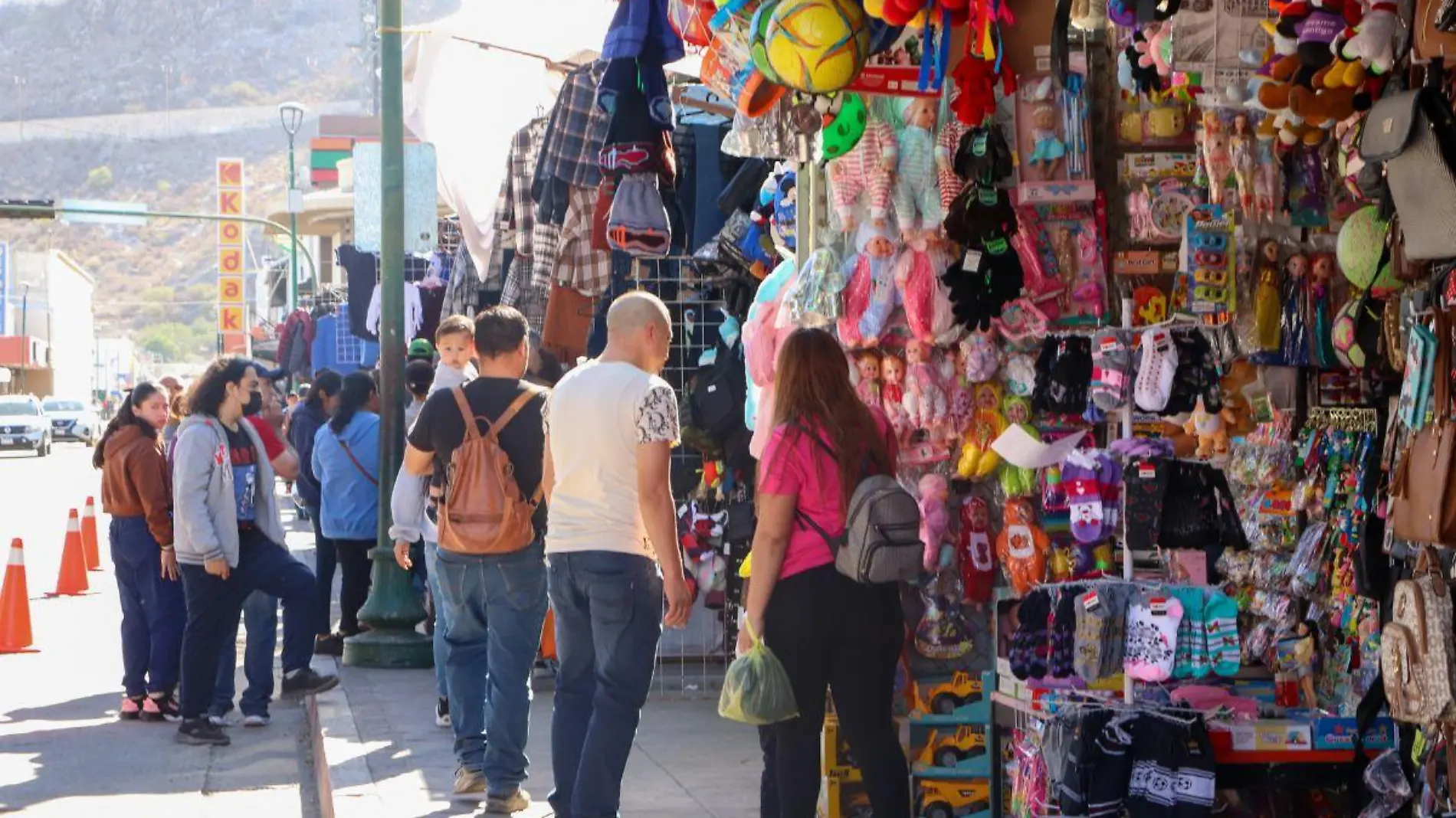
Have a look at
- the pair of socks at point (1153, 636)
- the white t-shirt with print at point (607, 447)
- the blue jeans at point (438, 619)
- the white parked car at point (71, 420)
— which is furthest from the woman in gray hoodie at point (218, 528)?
the white parked car at point (71, 420)

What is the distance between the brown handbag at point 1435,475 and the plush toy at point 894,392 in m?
3.10

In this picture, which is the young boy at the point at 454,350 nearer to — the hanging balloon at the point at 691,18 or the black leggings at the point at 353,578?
the hanging balloon at the point at 691,18

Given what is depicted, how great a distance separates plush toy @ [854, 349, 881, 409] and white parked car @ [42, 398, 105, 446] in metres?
66.0

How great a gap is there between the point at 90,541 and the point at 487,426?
1650cm

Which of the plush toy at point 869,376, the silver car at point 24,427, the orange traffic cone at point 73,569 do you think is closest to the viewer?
the plush toy at point 869,376

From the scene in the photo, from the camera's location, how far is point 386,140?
12.6 meters

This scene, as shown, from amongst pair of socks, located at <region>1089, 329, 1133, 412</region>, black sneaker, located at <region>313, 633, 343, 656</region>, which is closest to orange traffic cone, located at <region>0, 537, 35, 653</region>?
black sneaker, located at <region>313, 633, 343, 656</region>

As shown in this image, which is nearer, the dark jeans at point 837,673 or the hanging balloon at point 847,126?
the dark jeans at point 837,673

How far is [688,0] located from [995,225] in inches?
66.2

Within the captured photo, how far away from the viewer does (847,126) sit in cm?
785

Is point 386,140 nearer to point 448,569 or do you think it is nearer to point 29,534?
point 448,569

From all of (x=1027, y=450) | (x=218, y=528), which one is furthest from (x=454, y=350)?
(x=1027, y=450)

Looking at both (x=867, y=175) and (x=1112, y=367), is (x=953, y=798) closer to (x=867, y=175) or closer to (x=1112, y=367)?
(x=1112, y=367)

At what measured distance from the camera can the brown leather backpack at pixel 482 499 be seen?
7656mm
